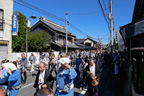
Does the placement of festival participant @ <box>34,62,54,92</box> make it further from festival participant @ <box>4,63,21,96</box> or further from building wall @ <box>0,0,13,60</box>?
building wall @ <box>0,0,13,60</box>

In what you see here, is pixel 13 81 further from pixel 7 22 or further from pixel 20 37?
pixel 20 37

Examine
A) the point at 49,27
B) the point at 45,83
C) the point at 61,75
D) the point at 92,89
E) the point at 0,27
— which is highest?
the point at 49,27

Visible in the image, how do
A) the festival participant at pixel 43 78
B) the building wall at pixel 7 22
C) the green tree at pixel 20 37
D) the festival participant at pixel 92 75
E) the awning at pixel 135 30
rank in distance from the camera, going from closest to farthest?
the festival participant at pixel 43 78 → the awning at pixel 135 30 → the festival participant at pixel 92 75 → the building wall at pixel 7 22 → the green tree at pixel 20 37

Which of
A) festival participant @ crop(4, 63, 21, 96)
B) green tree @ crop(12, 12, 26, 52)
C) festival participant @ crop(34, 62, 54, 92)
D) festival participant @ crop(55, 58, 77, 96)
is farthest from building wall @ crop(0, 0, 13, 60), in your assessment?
festival participant @ crop(55, 58, 77, 96)

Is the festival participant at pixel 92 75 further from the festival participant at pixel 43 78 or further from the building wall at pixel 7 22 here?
the building wall at pixel 7 22

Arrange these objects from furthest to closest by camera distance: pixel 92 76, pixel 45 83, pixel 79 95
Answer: pixel 79 95 < pixel 92 76 < pixel 45 83

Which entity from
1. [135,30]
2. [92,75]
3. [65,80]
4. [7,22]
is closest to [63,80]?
[65,80]

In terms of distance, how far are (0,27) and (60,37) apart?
15167 millimetres

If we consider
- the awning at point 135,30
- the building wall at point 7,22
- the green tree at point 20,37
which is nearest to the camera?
the awning at point 135,30

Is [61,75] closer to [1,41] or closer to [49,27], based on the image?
[1,41]

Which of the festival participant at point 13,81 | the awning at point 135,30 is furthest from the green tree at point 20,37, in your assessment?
the awning at point 135,30

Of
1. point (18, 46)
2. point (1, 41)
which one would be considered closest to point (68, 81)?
point (1, 41)

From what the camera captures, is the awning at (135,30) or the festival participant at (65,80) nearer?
the festival participant at (65,80)

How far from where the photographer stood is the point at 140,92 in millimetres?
3473
